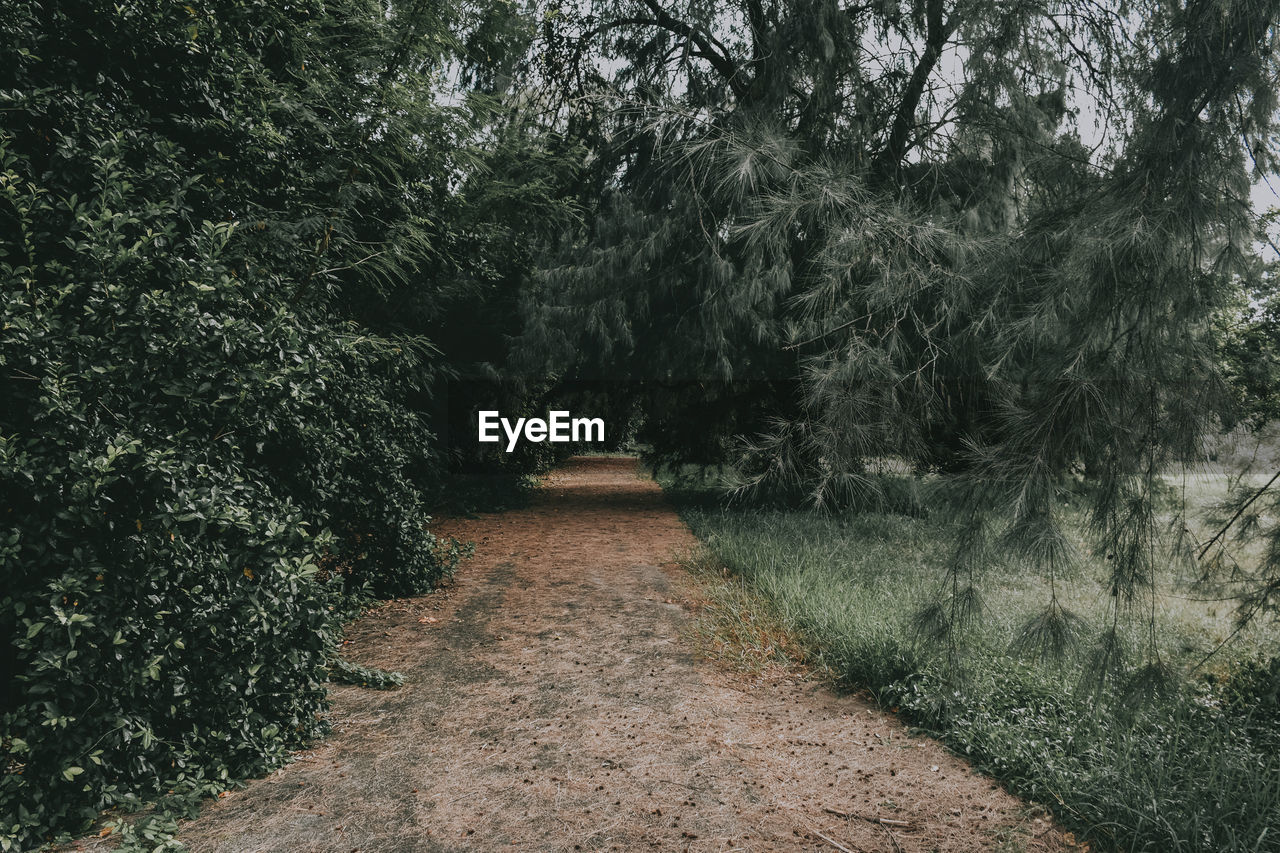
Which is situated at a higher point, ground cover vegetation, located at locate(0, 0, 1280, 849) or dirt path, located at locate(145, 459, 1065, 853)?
ground cover vegetation, located at locate(0, 0, 1280, 849)

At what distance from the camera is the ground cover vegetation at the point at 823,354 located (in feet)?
7.43

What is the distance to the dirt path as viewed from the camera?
2.63m

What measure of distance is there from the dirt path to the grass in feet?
0.57

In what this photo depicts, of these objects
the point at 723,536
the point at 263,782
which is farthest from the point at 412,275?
the point at 263,782

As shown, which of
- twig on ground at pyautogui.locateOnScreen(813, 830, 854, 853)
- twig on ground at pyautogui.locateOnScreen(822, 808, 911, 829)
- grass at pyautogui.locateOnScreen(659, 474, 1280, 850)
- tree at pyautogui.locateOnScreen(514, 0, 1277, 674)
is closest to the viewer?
tree at pyautogui.locateOnScreen(514, 0, 1277, 674)

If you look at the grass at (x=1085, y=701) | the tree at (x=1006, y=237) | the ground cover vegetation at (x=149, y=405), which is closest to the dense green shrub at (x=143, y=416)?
the ground cover vegetation at (x=149, y=405)

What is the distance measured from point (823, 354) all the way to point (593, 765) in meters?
2.02

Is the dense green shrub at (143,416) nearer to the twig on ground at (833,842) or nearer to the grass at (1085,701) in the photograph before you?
the twig on ground at (833,842)

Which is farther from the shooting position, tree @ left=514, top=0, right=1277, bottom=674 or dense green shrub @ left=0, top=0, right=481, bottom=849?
dense green shrub @ left=0, top=0, right=481, bottom=849

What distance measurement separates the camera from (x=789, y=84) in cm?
438

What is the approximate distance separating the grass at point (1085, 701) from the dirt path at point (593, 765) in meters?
0.17

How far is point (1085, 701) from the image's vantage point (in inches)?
121

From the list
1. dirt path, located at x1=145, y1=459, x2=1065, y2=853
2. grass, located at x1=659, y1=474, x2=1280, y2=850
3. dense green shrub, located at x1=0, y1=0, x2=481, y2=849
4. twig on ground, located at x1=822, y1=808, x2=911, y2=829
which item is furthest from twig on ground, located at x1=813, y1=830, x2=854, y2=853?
dense green shrub, located at x1=0, y1=0, x2=481, y2=849

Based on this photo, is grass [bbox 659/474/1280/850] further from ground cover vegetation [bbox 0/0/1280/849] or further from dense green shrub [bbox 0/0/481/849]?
dense green shrub [bbox 0/0/481/849]
